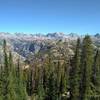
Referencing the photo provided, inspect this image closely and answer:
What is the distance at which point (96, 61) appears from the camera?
83.0 m

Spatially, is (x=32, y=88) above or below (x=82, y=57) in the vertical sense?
below

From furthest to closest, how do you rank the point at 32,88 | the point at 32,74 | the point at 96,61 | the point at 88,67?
the point at 32,74
the point at 32,88
the point at 96,61
the point at 88,67

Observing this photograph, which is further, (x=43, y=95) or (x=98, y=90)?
(x=43, y=95)

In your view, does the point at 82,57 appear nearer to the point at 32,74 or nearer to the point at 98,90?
the point at 98,90

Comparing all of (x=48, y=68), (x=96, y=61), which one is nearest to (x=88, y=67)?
(x=96, y=61)

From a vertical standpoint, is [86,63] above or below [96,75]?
above

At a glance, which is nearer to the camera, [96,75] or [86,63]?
[86,63]

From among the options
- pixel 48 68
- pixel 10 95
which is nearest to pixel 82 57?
pixel 10 95

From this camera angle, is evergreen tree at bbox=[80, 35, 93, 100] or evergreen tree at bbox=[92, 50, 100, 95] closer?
evergreen tree at bbox=[80, 35, 93, 100]

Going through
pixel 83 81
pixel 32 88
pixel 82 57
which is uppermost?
pixel 82 57

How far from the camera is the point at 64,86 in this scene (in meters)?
87.9

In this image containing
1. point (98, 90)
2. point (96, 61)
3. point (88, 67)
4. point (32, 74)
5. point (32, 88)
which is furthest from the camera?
point (32, 74)

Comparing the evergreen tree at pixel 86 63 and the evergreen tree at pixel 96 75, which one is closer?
the evergreen tree at pixel 86 63

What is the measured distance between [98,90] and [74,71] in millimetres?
13433
